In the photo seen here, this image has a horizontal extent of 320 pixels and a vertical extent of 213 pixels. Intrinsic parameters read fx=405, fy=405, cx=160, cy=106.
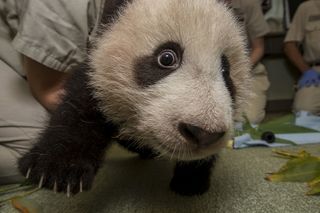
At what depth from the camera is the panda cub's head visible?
700 millimetres

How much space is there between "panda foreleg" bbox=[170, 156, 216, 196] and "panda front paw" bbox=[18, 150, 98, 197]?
0.29 m

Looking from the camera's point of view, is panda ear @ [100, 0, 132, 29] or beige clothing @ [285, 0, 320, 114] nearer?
panda ear @ [100, 0, 132, 29]

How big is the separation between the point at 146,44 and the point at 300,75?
2.89m

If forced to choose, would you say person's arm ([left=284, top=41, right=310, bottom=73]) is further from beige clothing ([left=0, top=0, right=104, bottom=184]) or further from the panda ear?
the panda ear

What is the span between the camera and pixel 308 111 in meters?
2.82

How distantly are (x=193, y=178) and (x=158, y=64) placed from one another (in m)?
0.35

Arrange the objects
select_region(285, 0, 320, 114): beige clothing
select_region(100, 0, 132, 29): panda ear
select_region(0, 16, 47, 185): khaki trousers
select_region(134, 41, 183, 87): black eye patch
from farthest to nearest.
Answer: select_region(285, 0, 320, 114): beige clothing → select_region(0, 16, 47, 185): khaki trousers → select_region(100, 0, 132, 29): panda ear → select_region(134, 41, 183, 87): black eye patch

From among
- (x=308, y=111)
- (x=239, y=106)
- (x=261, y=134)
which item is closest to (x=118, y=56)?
(x=239, y=106)

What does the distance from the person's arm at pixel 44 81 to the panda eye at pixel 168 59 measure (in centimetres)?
45

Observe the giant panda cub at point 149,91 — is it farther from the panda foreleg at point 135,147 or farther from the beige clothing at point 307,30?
the beige clothing at point 307,30

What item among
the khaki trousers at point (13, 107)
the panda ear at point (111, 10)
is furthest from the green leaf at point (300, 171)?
the khaki trousers at point (13, 107)

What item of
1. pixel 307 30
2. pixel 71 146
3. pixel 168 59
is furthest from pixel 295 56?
pixel 71 146

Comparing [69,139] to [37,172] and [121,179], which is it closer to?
[37,172]

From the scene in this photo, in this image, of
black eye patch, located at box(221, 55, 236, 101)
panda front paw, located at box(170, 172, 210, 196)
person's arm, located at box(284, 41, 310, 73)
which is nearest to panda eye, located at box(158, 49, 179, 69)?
black eye patch, located at box(221, 55, 236, 101)
